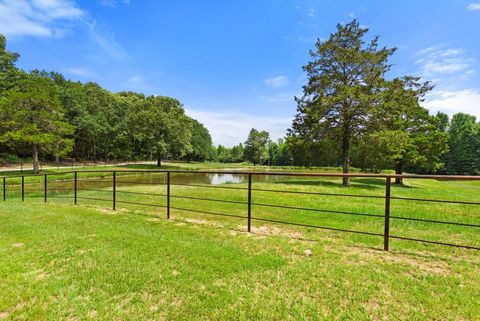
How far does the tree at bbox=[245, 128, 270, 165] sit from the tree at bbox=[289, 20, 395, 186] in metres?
50.6

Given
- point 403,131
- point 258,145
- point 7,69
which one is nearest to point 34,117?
point 7,69

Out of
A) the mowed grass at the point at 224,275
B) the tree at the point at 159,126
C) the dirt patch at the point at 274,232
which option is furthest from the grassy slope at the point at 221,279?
the tree at the point at 159,126

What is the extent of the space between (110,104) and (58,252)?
4344 cm

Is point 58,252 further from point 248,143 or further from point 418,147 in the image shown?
point 248,143

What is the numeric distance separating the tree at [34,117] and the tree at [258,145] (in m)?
49.8

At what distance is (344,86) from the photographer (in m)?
15.8

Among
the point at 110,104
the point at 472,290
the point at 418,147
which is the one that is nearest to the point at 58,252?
the point at 472,290

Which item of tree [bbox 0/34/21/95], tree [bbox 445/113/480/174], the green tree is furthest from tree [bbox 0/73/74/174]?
the green tree

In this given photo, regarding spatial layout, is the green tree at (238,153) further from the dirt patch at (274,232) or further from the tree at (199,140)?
the dirt patch at (274,232)

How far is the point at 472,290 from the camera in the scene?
2508mm

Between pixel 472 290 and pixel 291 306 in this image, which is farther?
pixel 472 290

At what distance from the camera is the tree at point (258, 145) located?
2677 inches

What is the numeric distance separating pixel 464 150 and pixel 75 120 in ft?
192

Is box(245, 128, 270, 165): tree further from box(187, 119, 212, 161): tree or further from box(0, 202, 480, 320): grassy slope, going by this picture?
box(0, 202, 480, 320): grassy slope
